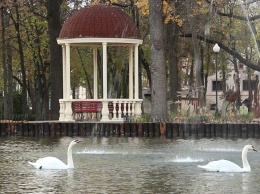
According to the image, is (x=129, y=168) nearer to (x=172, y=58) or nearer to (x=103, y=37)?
(x=103, y=37)

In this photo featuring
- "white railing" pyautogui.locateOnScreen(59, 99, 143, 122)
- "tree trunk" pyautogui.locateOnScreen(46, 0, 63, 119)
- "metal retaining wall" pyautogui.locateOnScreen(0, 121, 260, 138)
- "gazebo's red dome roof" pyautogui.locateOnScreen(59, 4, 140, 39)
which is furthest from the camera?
"tree trunk" pyautogui.locateOnScreen(46, 0, 63, 119)

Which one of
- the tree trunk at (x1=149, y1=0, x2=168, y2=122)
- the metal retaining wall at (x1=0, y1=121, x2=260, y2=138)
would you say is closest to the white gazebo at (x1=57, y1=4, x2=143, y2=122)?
the tree trunk at (x1=149, y1=0, x2=168, y2=122)

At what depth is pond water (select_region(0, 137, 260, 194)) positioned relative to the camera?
63.6 ft

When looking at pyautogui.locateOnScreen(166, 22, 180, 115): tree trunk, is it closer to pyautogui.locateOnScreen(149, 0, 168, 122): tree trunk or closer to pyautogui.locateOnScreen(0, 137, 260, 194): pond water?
pyautogui.locateOnScreen(149, 0, 168, 122): tree trunk

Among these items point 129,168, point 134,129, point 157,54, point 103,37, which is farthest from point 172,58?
point 129,168

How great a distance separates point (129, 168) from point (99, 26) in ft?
67.0

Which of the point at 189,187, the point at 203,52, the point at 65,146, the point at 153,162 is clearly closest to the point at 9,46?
the point at 203,52

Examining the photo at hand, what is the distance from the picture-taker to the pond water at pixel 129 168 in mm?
19395

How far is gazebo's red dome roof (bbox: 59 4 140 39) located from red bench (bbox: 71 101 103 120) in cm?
330

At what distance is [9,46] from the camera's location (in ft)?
200

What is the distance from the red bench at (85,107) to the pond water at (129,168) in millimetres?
8466

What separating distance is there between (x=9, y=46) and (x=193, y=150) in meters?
33.2

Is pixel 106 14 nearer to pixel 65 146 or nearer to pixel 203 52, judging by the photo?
pixel 65 146

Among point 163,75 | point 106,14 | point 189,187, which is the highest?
point 106,14
